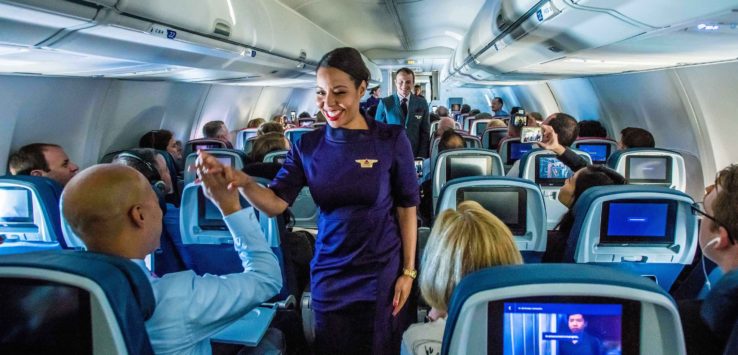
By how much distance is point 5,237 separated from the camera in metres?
3.22

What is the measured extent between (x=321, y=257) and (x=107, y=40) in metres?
2.41

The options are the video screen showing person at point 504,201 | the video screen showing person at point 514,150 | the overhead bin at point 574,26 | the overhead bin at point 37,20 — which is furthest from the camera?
the video screen showing person at point 514,150

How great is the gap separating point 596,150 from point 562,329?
6184 mm

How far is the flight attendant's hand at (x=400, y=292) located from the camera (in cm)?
222

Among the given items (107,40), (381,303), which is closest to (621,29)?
(381,303)

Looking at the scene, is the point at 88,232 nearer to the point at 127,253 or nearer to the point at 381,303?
the point at 127,253

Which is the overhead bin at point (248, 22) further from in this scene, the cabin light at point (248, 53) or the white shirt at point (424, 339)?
the white shirt at point (424, 339)

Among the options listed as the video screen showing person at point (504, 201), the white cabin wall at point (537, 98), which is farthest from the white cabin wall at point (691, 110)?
the white cabin wall at point (537, 98)

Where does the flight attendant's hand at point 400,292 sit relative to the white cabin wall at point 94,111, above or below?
below

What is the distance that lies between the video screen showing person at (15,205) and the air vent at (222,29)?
2031 millimetres

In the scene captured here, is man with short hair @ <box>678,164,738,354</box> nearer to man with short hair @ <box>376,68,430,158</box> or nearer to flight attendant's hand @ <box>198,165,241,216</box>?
flight attendant's hand @ <box>198,165,241,216</box>

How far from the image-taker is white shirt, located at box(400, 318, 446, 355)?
1566 millimetres

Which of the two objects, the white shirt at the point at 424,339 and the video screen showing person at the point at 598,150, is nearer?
the white shirt at the point at 424,339

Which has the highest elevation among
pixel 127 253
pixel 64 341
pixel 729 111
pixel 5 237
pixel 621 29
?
pixel 621 29
